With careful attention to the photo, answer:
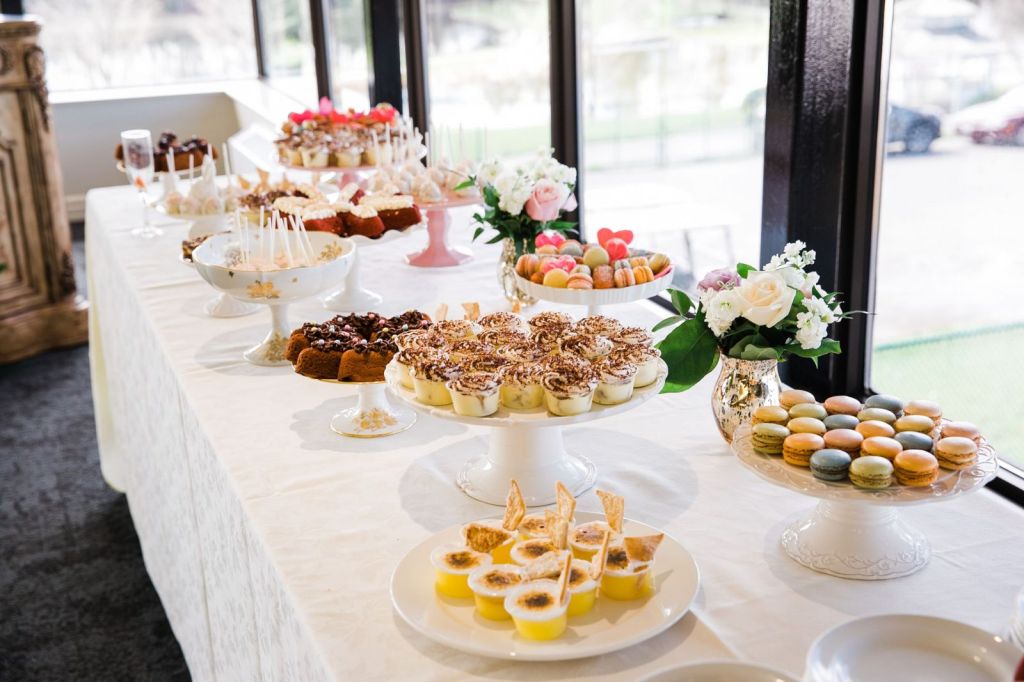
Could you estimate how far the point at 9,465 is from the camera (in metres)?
2.71

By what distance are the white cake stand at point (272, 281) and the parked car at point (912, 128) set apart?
75 cm

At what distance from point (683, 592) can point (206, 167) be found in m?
1.61

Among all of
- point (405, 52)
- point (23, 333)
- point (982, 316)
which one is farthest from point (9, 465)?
point (982, 316)

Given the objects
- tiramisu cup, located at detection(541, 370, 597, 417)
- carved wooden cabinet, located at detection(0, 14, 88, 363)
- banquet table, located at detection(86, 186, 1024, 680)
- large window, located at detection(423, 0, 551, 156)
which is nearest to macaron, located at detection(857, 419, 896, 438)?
banquet table, located at detection(86, 186, 1024, 680)

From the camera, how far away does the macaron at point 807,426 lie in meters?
0.93

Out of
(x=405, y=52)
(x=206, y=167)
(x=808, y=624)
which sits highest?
(x=405, y=52)

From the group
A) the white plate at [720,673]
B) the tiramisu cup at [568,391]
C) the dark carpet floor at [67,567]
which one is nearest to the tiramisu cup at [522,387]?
the tiramisu cup at [568,391]

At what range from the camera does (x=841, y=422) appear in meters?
0.93

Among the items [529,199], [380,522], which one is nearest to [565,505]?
[380,522]

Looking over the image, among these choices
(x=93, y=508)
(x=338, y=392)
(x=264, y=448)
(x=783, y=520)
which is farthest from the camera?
(x=93, y=508)

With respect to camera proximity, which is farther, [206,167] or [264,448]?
[206,167]

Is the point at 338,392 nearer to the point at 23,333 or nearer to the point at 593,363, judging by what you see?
the point at 593,363

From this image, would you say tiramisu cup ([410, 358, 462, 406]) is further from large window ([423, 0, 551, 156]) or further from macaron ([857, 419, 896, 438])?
large window ([423, 0, 551, 156])

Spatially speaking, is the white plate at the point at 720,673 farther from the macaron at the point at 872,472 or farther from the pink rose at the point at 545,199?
the pink rose at the point at 545,199
